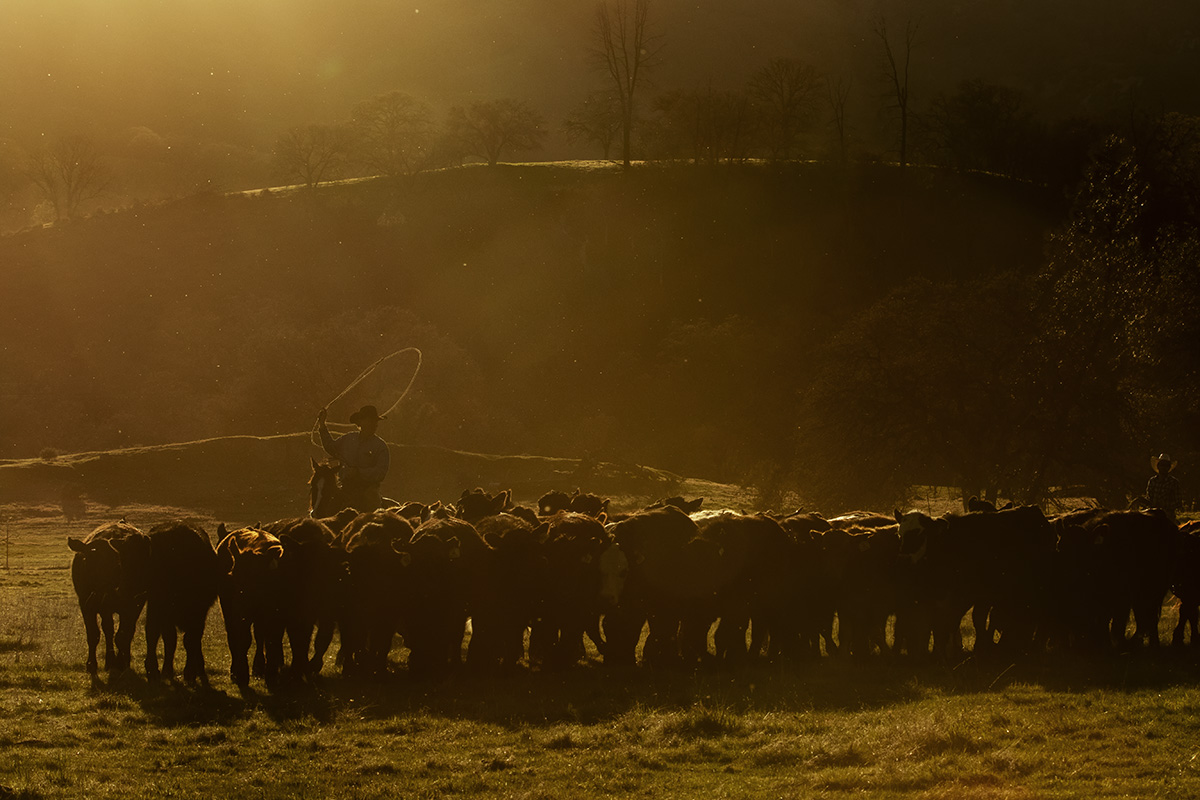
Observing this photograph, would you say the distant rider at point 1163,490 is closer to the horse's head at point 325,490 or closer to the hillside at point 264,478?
the horse's head at point 325,490

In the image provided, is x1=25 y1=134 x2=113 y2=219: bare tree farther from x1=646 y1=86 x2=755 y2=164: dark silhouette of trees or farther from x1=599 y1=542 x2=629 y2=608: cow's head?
x1=599 y1=542 x2=629 y2=608: cow's head

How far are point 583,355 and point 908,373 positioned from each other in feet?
167

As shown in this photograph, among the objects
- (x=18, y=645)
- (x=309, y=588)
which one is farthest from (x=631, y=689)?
(x=18, y=645)

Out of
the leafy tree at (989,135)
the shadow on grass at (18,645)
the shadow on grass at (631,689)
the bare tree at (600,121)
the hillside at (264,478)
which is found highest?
the bare tree at (600,121)

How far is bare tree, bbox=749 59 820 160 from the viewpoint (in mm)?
103375

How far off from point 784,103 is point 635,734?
97742 millimetres

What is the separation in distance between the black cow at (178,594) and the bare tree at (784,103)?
92.5 meters

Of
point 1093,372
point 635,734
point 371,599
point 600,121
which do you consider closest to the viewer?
point 635,734

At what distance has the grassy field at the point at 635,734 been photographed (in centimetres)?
970

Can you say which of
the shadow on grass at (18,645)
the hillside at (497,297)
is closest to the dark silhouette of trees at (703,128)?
the hillside at (497,297)

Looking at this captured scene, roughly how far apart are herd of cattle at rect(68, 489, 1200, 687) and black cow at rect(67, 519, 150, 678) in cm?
2

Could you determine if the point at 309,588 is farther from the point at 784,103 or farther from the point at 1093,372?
the point at 784,103

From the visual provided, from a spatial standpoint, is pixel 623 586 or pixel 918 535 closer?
pixel 623 586

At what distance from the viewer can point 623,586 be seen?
14273mm
